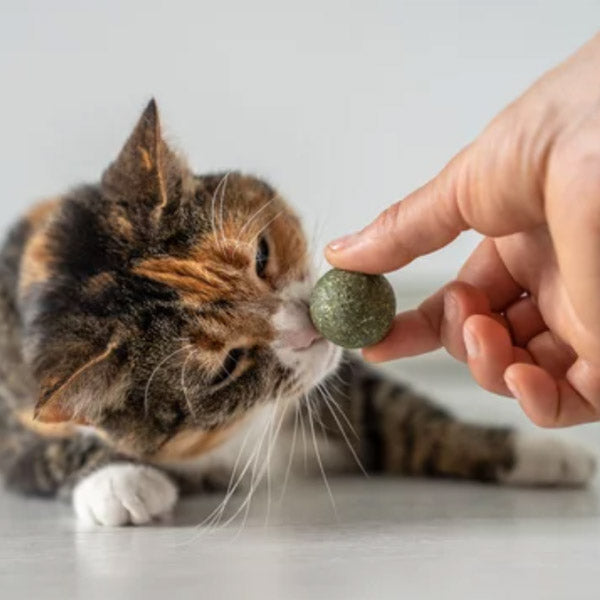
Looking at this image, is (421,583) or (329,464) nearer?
(421,583)

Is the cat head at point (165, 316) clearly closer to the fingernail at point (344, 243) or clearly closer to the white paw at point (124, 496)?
the white paw at point (124, 496)

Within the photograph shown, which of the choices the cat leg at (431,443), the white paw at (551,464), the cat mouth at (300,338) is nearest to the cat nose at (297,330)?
the cat mouth at (300,338)

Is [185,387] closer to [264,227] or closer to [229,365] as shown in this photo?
[229,365]

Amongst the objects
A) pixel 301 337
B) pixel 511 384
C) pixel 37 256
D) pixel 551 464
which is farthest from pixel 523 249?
pixel 37 256

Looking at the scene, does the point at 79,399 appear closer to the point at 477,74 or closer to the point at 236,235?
the point at 236,235

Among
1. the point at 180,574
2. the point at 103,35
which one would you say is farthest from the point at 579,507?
the point at 103,35

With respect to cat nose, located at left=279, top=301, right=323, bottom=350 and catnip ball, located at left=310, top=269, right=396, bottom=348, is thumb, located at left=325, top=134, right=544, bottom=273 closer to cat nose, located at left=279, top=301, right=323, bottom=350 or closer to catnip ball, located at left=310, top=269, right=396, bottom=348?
catnip ball, located at left=310, top=269, right=396, bottom=348
